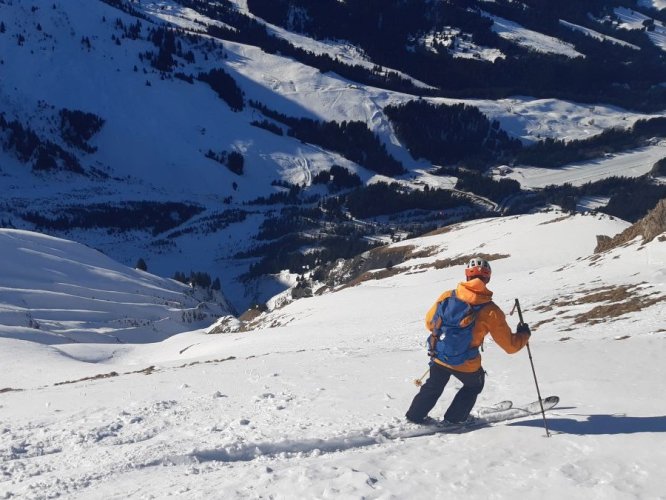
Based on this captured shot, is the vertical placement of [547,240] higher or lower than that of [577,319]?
lower

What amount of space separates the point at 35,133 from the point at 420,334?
142 metres

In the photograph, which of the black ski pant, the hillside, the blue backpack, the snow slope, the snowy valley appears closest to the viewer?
the snowy valley

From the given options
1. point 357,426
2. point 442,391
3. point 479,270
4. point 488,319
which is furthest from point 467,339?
point 357,426

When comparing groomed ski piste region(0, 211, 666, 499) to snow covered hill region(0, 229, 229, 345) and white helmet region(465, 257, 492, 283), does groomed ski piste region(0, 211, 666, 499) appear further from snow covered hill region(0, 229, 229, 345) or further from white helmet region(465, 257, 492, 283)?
snow covered hill region(0, 229, 229, 345)

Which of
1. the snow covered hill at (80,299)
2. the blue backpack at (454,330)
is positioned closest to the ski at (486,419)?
the blue backpack at (454,330)

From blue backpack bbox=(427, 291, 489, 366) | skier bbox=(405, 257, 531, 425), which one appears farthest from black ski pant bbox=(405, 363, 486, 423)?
blue backpack bbox=(427, 291, 489, 366)

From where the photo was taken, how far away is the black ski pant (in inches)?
366

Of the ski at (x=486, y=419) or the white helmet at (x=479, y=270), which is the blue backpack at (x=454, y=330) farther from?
the ski at (x=486, y=419)

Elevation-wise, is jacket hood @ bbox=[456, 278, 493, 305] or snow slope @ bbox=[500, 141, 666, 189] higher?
jacket hood @ bbox=[456, 278, 493, 305]

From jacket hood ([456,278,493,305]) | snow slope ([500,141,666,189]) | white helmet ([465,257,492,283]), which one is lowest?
snow slope ([500,141,666,189])

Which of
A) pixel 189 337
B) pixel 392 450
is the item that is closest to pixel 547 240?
pixel 189 337

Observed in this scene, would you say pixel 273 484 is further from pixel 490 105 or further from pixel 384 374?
pixel 490 105

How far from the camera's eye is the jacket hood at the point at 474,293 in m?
8.64

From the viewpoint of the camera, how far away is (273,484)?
302 inches
